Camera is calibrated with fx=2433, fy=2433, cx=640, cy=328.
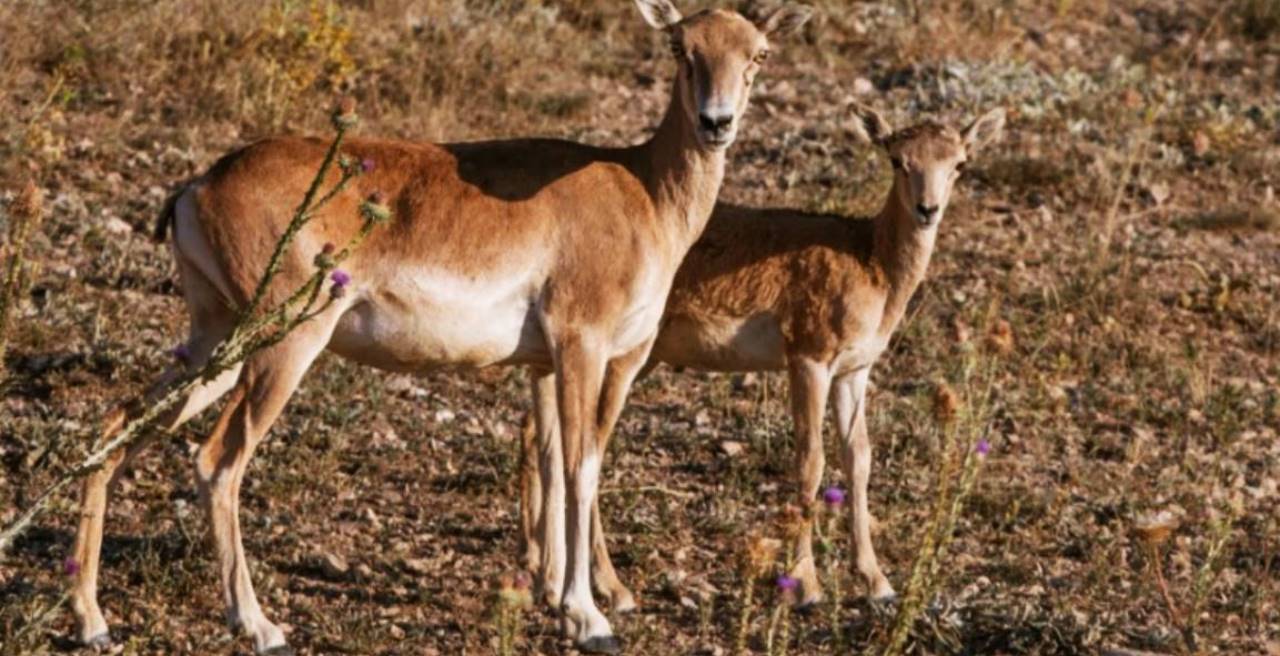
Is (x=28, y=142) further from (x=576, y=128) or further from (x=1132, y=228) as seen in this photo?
(x=1132, y=228)

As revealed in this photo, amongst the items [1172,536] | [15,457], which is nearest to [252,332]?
[15,457]

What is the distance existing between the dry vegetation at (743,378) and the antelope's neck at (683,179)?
1.56 metres

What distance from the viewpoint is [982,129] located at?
39.2 feet

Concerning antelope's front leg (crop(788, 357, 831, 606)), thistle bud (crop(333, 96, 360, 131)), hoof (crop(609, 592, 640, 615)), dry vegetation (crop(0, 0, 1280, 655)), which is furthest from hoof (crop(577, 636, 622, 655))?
thistle bud (crop(333, 96, 360, 131))

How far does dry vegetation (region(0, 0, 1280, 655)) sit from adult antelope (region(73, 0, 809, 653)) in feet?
1.76

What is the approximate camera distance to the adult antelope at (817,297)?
10961 mm

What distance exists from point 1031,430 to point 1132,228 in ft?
9.57

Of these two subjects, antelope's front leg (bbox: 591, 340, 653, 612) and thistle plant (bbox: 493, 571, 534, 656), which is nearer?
thistle plant (bbox: 493, 571, 534, 656)

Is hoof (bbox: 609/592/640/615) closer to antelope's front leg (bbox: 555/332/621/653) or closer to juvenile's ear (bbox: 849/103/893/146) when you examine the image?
antelope's front leg (bbox: 555/332/621/653)

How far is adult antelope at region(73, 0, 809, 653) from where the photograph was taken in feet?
30.6

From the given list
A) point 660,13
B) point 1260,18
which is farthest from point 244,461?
point 1260,18

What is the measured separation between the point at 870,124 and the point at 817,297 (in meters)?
1.18

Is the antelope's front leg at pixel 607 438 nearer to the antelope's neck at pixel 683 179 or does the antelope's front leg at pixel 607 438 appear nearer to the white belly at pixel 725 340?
the white belly at pixel 725 340

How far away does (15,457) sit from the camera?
35.9ft
